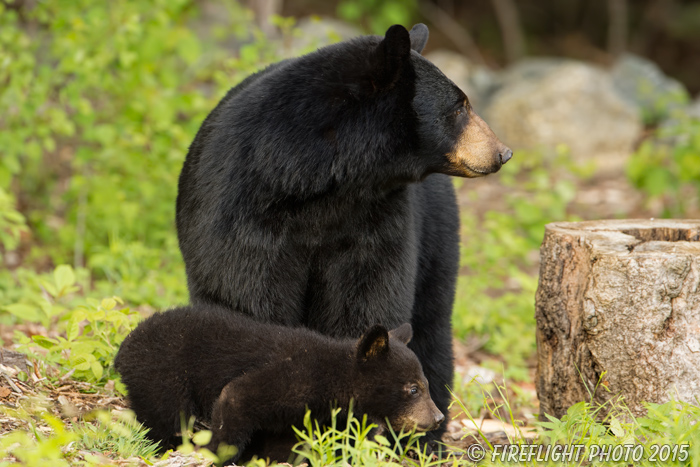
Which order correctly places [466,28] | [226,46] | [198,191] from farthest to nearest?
[466,28]
[226,46]
[198,191]

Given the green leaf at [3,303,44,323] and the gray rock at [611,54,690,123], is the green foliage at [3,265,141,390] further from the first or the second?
the gray rock at [611,54,690,123]

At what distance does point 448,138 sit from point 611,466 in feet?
4.59

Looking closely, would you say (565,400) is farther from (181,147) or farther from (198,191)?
(181,147)

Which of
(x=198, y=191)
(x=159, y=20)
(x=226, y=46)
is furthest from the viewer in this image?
(x=226, y=46)

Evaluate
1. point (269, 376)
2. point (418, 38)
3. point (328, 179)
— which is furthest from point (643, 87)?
point (269, 376)

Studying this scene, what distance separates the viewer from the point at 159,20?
5.68 meters

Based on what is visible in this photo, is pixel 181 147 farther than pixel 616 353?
Yes

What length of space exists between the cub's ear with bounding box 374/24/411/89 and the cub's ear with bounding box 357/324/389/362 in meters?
0.99

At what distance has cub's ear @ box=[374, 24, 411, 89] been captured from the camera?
2965 mm

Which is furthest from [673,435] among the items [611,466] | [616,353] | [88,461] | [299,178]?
[88,461]

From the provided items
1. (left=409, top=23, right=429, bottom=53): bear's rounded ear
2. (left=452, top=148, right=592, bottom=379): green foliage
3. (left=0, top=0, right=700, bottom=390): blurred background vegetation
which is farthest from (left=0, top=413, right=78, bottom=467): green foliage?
(left=452, top=148, right=592, bottom=379): green foliage

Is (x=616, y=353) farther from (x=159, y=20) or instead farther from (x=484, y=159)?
Answer: (x=159, y=20)

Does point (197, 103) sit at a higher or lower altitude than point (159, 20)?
lower

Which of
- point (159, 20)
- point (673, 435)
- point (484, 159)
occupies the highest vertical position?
point (159, 20)
